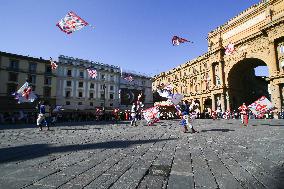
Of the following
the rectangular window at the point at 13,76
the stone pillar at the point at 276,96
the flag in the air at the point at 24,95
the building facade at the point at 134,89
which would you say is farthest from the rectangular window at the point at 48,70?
the stone pillar at the point at 276,96

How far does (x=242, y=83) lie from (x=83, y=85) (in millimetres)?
38897

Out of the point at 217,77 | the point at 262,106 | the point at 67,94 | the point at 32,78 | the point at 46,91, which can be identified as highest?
the point at 32,78

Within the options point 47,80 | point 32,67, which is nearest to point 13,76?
point 32,67

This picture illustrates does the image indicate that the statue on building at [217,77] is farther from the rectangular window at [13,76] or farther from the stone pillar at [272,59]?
the rectangular window at [13,76]

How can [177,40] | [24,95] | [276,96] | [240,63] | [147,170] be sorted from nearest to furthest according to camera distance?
[147,170] → [24,95] → [177,40] → [276,96] → [240,63]

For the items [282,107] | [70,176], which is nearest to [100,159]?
[70,176]

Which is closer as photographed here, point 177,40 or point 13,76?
point 177,40

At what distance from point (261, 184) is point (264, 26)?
3723cm

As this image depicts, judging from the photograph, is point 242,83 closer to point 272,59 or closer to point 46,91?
point 272,59

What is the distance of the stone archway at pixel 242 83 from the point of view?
42375 mm

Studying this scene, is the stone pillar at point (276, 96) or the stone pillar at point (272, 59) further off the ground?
the stone pillar at point (272, 59)

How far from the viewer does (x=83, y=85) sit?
2245 inches

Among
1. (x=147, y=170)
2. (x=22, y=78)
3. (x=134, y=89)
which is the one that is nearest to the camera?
(x=147, y=170)

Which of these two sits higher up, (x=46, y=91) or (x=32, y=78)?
(x=32, y=78)
